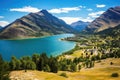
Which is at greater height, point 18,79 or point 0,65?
point 0,65

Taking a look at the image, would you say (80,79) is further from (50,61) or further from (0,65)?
(0,65)

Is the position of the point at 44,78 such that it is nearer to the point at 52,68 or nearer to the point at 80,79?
the point at 80,79

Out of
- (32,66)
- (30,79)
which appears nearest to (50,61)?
(32,66)

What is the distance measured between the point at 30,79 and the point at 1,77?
48.7m

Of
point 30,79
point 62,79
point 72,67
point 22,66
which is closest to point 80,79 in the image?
point 62,79

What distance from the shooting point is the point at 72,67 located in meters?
170

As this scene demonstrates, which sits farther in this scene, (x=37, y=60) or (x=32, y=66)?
(x=37, y=60)

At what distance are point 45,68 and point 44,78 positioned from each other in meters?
33.8

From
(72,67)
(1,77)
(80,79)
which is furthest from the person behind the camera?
(72,67)

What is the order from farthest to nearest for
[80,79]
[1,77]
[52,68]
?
1. [52,68]
2. [80,79]
3. [1,77]

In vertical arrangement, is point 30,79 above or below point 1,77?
below

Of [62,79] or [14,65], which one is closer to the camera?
[62,79]

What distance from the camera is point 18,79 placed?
89.5 metres

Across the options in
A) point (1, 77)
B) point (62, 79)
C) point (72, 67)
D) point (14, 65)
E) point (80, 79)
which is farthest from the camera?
point (72, 67)
